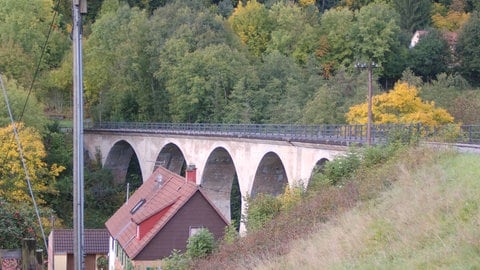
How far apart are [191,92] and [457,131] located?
36.5m

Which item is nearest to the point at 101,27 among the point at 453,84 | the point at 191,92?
the point at 191,92

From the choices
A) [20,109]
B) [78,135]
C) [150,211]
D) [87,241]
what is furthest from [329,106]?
[78,135]

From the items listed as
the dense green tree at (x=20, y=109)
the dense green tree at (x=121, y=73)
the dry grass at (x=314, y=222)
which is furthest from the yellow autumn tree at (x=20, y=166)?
the dry grass at (x=314, y=222)

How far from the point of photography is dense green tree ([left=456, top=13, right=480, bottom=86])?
73625 millimetres

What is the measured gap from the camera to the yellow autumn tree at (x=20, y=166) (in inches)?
1700

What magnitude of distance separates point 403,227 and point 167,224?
1428cm

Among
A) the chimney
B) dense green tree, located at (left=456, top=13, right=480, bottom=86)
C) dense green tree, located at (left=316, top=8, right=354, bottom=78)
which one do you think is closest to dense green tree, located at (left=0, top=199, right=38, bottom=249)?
the chimney

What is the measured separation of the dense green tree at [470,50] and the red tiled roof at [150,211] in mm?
47099

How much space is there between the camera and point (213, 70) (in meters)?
60.3

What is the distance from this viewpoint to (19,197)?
42844 mm

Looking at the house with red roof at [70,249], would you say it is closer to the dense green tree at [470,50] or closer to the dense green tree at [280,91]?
the dense green tree at [280,91]

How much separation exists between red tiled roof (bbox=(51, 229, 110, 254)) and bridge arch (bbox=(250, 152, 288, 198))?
8.28 meters

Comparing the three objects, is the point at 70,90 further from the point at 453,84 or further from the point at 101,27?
the point at 453,84

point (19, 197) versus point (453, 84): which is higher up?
point (453, 84)
